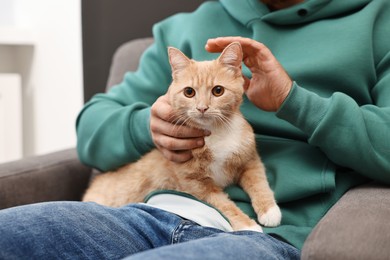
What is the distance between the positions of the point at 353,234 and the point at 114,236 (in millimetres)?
485

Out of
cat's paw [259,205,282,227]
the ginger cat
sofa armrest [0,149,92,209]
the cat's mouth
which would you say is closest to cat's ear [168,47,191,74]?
the ginger cat

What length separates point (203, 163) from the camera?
1.25 metres

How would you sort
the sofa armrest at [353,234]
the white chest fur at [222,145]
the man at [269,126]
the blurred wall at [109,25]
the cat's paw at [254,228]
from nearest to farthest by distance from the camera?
the sofa armrest at [353,234], the man at [269,126], the cat's paw at [254,228], the white chest fur at [222,145], the blurred wall at [109,25]

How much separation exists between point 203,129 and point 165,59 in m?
0.40

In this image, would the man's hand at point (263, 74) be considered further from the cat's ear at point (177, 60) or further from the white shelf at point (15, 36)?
the white shelf at point (15, 36)

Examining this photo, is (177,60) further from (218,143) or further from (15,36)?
(15,36)

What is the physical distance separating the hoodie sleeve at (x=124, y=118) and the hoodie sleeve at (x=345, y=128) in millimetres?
432

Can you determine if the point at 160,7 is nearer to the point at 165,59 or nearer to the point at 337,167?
the point at 165,59

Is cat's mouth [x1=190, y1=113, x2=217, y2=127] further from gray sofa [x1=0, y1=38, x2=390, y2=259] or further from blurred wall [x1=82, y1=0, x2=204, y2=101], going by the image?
blurred wall [x1=82, y1=0, x2=204, y2=101]

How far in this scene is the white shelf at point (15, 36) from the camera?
2.40m

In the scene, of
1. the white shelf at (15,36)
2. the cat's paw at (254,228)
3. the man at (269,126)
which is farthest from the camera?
the white shelf at (15,36)

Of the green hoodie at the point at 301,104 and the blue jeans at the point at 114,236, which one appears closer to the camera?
the blue jeans at the point at 114,236

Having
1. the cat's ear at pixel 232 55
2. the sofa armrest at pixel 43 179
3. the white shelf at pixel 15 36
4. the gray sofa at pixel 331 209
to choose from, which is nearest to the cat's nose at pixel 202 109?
the cat's ear at pixel 232 55

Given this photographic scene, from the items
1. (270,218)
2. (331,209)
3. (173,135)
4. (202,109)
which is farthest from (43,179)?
(331,209)
